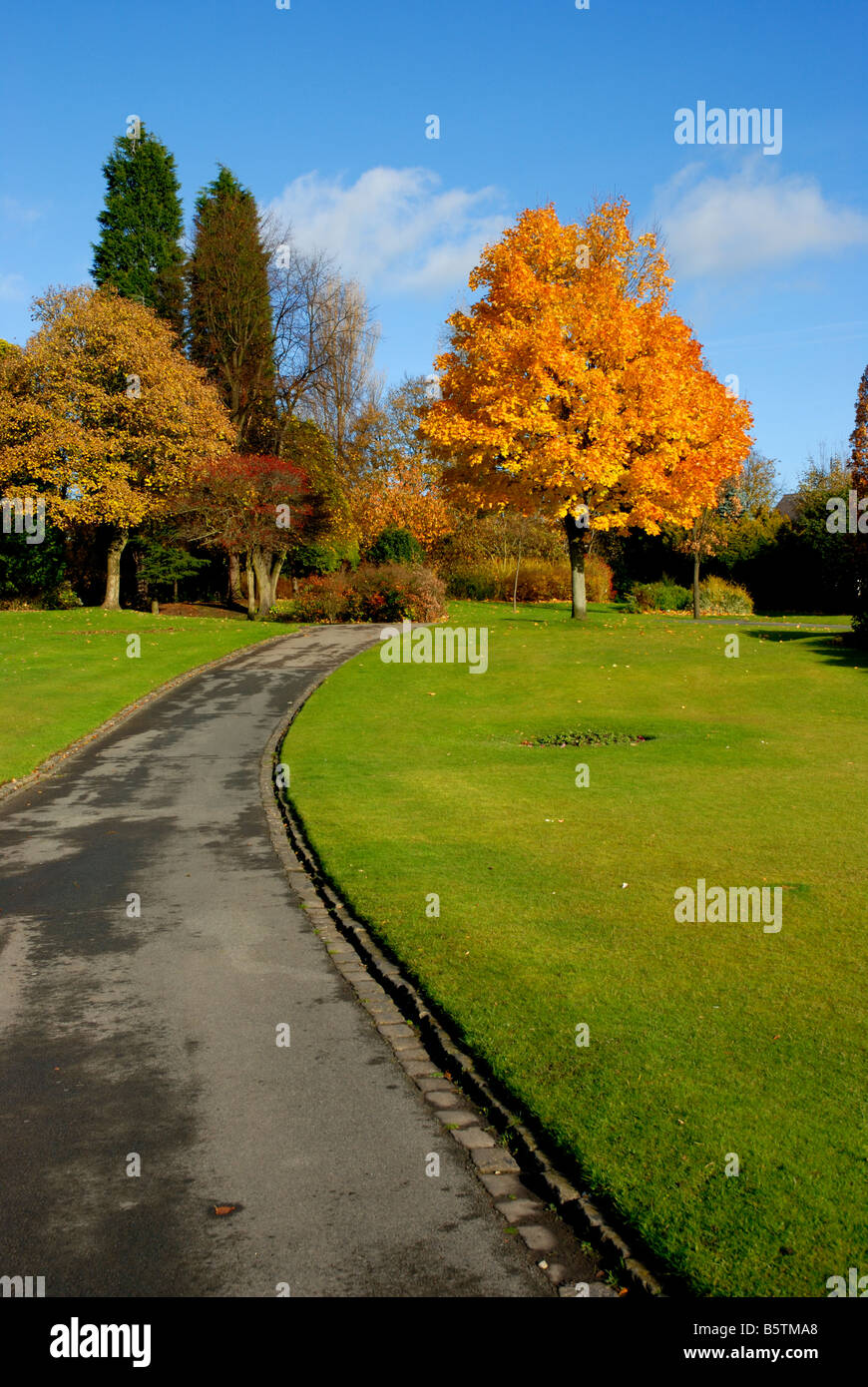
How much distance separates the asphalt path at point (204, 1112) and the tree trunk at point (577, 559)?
918 inches

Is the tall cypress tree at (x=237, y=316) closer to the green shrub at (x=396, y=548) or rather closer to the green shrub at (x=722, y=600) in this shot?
the green shrub at (x=396, y=548)

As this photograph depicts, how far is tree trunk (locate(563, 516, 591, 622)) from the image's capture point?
31.7 metres

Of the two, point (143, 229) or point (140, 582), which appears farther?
point (143, 229)

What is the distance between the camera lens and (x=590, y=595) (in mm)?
46656

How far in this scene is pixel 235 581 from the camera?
48.8 meters

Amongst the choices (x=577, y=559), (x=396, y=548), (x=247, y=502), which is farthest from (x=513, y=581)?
(x=247, y=502)

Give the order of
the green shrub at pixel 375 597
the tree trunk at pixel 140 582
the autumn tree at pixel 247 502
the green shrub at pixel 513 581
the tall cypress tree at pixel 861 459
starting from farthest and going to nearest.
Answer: the tree trunk at pixel 140 582 → the green shrub at pixel 513 581 → the autumn tree at pixel 247 502 → the green shrub at pixel 375 597 → the tall cypress tree at pixel 861 459

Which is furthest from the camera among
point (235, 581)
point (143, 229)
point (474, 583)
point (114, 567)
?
point (143, 229)

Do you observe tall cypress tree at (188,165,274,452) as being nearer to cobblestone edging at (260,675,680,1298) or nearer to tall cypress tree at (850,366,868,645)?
tall cypress tree at (850,366,868,645)

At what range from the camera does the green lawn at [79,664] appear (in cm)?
1827

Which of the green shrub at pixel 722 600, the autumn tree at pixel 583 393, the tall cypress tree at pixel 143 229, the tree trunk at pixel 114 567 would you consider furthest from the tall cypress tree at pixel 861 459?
the tall cypress tree at pixel 143 229

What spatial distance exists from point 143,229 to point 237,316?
8.36 m

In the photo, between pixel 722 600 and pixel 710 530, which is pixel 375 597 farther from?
pixel 722 600
